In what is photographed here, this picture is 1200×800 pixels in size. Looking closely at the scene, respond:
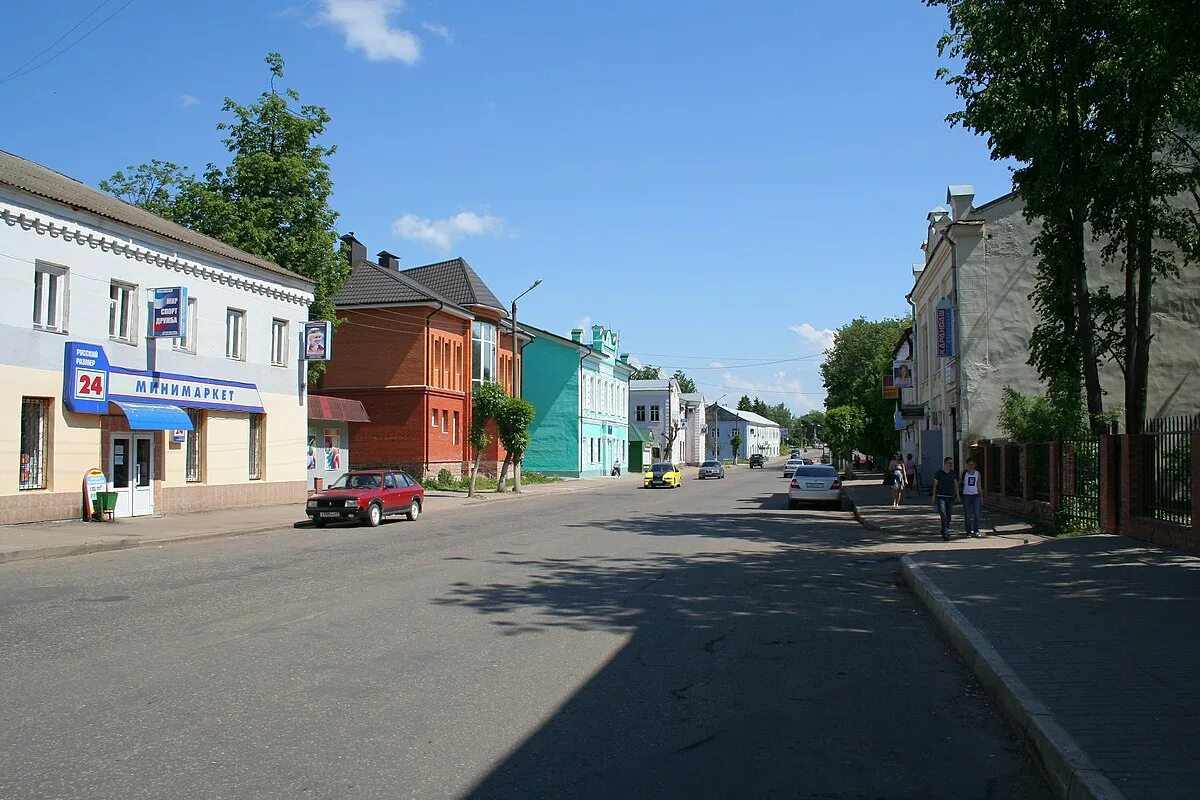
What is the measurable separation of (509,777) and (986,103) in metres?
17.7

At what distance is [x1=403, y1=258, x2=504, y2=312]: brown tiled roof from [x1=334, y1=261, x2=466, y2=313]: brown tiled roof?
12.5 feet

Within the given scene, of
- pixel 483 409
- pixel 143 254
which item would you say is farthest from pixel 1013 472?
pixel 143 254

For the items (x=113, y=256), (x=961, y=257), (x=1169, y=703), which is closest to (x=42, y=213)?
(x=113, y=256)

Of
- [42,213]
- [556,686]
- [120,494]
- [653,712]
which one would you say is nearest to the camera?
[653,712]

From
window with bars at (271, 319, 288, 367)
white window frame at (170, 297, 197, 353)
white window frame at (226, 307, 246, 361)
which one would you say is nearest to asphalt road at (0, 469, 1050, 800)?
white window frame at (170, 297, 197, 353)

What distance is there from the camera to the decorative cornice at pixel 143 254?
67.1ft

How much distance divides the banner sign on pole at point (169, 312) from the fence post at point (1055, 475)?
20.0 meters

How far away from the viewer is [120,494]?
898 inches

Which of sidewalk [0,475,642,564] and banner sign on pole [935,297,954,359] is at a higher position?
banner sign on pole [935,297,954,359]

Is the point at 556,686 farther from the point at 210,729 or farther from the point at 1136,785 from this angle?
the point at 1136,785

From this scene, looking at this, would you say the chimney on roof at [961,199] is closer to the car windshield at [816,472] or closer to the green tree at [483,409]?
the car windshield at [816,472]

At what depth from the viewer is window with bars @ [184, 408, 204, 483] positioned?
26.1 meters

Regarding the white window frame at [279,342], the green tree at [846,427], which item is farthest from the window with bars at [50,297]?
the green tree at [846,427]

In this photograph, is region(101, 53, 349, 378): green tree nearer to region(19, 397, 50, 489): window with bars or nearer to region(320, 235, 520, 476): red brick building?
region(320, 235, 520, 476): red brick building
